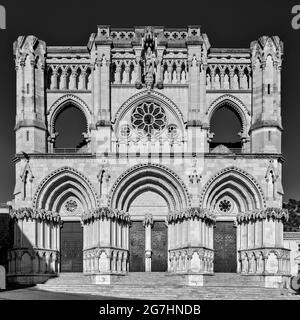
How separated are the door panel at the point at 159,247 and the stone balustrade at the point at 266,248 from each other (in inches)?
164

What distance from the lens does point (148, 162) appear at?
3794 cm

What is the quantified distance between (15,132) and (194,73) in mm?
10357

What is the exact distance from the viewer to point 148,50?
39656 millimetres

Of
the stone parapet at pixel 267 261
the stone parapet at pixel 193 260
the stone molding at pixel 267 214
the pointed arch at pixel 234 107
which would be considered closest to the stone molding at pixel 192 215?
the stone parapet at pixel 193 260

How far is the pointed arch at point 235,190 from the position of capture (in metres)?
37.6

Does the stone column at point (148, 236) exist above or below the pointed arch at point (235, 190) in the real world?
below

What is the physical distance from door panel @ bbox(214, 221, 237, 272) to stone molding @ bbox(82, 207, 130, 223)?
498 cm

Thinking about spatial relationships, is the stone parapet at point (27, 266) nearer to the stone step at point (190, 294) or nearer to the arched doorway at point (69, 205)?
the arched doorway at point (69, 205)

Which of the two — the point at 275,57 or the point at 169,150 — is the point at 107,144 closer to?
the point at 169,150

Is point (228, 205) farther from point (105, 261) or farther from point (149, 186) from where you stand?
point (105, 261)

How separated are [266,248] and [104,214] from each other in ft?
27.8

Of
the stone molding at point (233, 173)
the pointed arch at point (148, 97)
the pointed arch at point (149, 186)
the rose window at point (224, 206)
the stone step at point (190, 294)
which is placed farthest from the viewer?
the pointed arch at point (148, 97)

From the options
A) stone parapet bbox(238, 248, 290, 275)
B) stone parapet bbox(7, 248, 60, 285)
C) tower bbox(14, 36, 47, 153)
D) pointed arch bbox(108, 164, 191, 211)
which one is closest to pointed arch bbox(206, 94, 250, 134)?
pointed arch bbox(108, 164, 191, 211)
